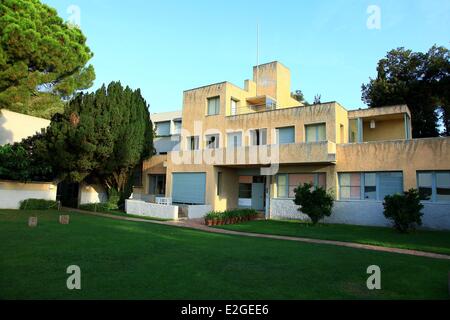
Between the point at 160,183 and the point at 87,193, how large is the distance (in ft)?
18.8

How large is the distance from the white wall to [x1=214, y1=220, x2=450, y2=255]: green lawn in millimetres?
4581

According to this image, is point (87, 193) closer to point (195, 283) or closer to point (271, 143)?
point (271, 143)

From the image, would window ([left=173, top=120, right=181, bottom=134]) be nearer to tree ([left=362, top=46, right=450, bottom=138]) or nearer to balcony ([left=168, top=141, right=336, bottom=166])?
balcony ([left=168, top=141, right=336, bottom=166])

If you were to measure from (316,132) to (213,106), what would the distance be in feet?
27.8

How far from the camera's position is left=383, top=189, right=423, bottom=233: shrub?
15.1 metres

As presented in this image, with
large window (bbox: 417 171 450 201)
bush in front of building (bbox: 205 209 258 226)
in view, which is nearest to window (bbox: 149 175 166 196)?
bush in front of building (bbox: 205 209 258 226)

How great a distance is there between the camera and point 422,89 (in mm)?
30250

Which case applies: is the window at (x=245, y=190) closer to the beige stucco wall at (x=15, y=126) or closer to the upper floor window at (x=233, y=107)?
the upper floor window at (x=233, y=107)

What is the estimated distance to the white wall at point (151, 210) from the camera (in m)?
20.2

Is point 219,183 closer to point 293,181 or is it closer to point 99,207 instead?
point 293,181

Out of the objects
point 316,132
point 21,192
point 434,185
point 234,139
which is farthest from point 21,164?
point 434,185

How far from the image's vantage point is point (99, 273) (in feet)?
22.5
